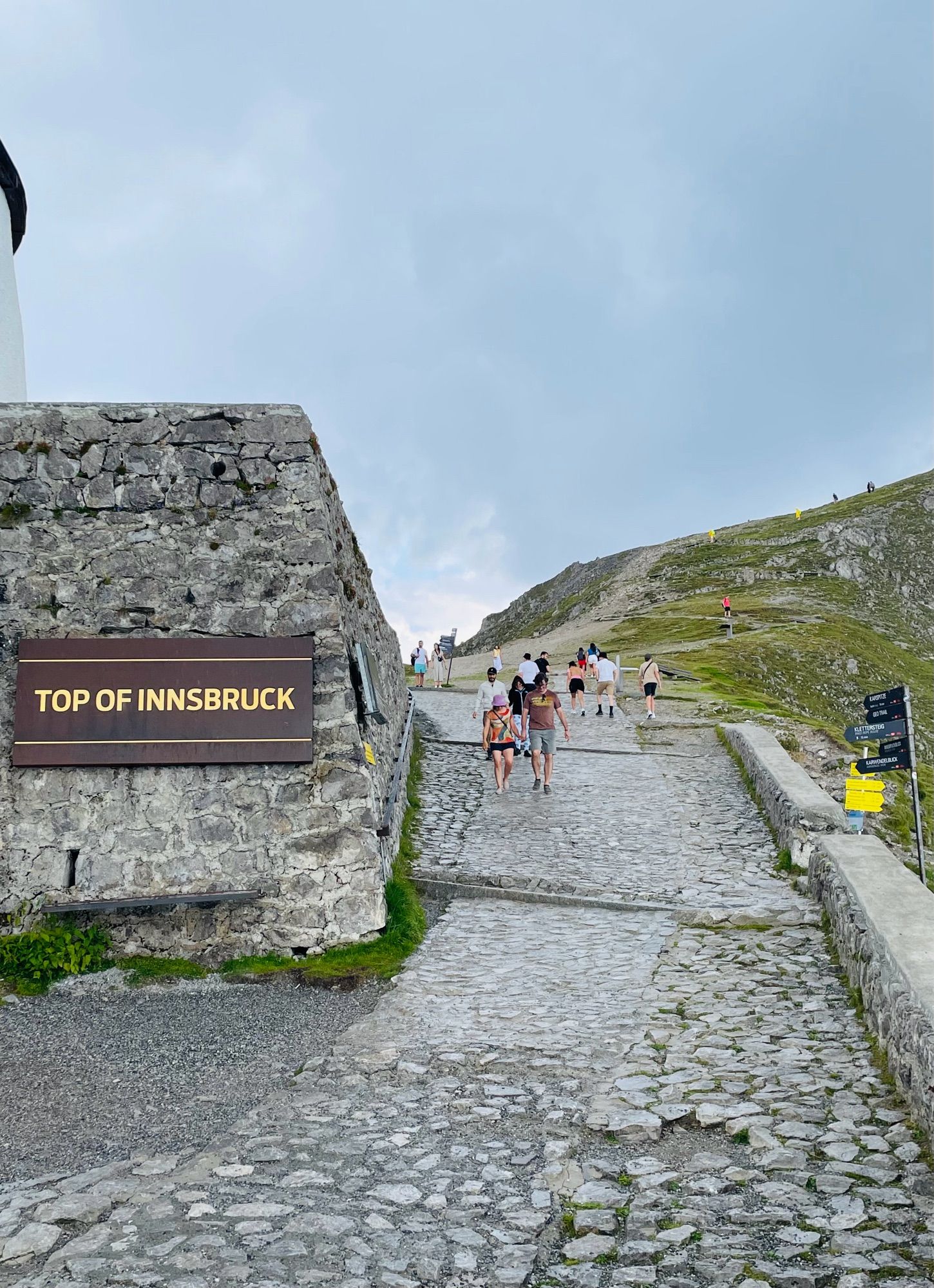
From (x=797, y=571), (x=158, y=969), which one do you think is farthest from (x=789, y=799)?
(x=797, y=571)

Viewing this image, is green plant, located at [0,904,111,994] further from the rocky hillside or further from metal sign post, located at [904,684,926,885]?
the rocky hillside

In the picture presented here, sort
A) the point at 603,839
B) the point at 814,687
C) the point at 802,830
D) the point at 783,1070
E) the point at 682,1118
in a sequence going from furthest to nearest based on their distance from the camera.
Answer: the point at 814,687
the point at 603,839
the point at 802,830
the point at 783,1070
the point at 682,1118

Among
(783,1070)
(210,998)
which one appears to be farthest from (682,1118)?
(210,998)

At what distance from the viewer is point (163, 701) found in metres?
8.87

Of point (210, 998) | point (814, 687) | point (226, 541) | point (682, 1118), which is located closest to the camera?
point (682, 1118)

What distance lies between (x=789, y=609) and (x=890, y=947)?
53.1 m

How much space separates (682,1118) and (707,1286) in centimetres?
162

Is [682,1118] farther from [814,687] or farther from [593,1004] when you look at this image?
[814,687]

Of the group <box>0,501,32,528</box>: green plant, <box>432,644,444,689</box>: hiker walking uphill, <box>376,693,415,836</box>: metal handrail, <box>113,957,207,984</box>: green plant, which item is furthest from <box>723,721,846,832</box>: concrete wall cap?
<box>432,644,444,689</box>: hiker walking uphill

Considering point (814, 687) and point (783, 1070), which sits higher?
point (814, 687)

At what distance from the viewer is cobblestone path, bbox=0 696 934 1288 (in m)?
3.80

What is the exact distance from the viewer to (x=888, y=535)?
75.8 meters

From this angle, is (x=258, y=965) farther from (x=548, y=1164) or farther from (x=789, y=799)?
(x=789, y=799)

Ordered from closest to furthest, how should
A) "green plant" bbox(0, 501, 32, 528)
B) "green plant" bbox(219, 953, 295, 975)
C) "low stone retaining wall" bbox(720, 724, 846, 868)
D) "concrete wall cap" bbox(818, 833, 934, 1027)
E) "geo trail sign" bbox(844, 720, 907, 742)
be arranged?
"concrete wall cap" bbox(818, 833, 934, 1027) < "green plant" bbox(219, 953, 295, 975) < "green plant" bbox(0, 501, 32, 528) < "low stone retaining wall" bbox(720, 724, 846, 868) < "geo trail sign" bbox(844, 720, 907, 742)
